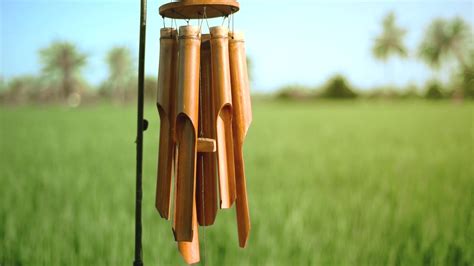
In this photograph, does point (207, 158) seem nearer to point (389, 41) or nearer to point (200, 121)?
point (200, 121)

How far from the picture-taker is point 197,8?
2.21 m

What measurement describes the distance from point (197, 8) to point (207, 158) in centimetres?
71

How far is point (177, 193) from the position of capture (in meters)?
2.12

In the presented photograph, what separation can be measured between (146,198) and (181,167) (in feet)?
Result: 11.2

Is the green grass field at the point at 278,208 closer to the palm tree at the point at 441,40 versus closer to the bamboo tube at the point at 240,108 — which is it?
the bamboo tube at the point at 240,108

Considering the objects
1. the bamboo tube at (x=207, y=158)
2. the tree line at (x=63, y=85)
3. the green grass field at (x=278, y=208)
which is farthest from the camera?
the tree line at (x=63, y=85)

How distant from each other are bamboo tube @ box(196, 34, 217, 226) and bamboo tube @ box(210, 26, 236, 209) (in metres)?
0.08

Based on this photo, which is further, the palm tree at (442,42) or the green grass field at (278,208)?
the palm tree at (442,42)

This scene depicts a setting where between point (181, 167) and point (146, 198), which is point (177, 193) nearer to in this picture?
point (181, 167)

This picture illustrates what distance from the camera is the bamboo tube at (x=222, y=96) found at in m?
2.09

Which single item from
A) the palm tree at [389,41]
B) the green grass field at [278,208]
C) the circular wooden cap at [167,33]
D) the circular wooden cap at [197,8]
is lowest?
the green grass field at [278,208]

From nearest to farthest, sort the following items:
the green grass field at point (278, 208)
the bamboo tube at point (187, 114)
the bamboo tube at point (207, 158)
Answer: the bamboo tube at point (187, 114)
the bamboo tube at point (207, 158)
the green grass field at point (278, 208)

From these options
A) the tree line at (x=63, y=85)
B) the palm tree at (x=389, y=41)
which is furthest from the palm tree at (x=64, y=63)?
the palm tree at (x=389, y=41)

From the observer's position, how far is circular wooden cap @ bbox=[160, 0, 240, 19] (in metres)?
2.11
